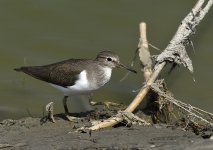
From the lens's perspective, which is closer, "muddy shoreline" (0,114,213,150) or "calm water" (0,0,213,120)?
"muddy shoreline" (0,114,213,150)

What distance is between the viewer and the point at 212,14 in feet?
34.1

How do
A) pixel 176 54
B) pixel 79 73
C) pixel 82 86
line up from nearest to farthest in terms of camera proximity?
pixel 82 86 → pixel 79 73 → pixel 176 54

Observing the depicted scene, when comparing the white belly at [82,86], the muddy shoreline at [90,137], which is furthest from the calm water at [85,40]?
the muddy shoreline at [90,137]

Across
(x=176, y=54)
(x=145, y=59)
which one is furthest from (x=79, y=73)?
(x=176, y=54)

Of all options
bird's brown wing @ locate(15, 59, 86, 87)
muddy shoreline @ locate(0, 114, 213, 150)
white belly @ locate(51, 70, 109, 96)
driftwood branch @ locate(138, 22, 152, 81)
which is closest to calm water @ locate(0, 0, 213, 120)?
bird's brown wing @ locate(15, 59, 86, 87)

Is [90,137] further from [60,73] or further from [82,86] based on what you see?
[60,73]

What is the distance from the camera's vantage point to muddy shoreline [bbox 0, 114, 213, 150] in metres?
6.26

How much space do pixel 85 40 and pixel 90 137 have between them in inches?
140

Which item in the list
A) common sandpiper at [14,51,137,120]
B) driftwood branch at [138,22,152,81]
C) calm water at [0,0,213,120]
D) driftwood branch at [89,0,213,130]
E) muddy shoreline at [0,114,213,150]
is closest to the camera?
muddy shoreline at [0,114,213,150]

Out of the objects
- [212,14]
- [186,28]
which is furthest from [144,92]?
[212,14]

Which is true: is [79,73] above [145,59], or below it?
below

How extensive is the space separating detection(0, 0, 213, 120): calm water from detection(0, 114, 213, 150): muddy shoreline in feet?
4.21

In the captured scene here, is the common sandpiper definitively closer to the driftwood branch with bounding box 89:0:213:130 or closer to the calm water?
the driftwood branch with bounding box 89:0:213:130

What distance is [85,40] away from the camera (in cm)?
1002
